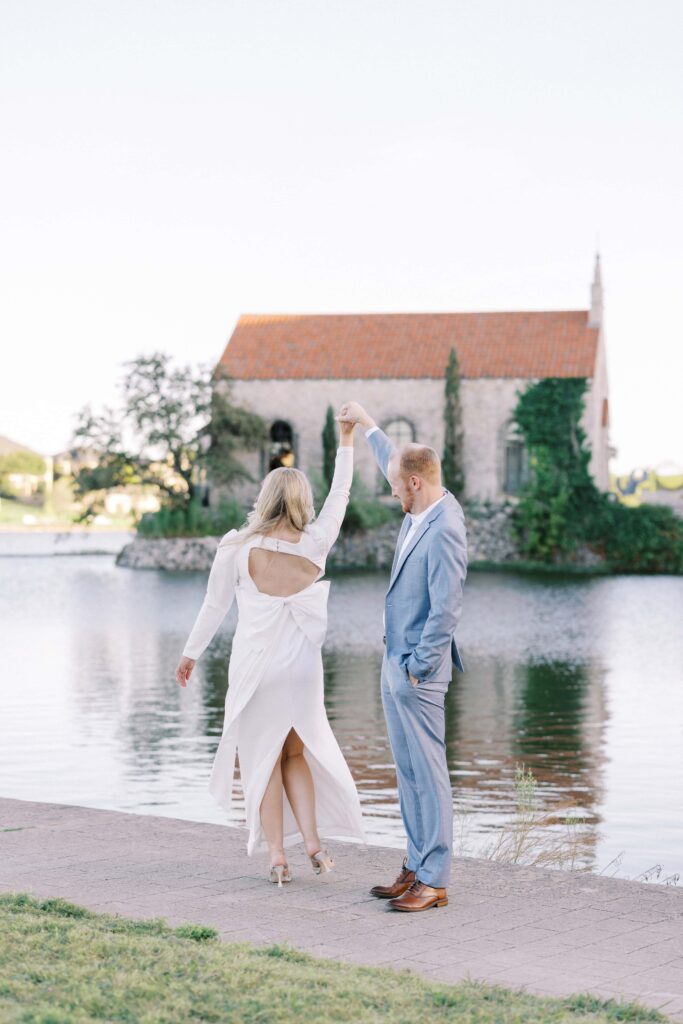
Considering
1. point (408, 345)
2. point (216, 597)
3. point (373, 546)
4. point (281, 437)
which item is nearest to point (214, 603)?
point (216, 597)

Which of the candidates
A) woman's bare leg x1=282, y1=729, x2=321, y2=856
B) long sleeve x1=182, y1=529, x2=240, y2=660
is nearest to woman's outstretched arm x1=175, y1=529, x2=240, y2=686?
long sleeve x1=182, y1=529, x2=240, y2=660

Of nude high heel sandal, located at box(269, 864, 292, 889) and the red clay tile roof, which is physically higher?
the red clay tile roof

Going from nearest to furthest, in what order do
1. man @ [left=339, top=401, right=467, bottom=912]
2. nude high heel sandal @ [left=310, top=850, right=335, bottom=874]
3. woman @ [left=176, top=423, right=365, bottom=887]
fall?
man @ [left=339, top=401, right=467, bottom=912], nude high heel sandal @ [left=310, top=850, right=335, bottom=874], woman @ [left=176, top=423, right=365, bottom=887]

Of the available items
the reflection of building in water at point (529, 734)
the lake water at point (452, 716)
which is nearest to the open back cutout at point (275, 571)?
the lake water at point (452, 716)

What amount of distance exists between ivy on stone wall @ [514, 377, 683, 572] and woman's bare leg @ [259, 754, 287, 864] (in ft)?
150

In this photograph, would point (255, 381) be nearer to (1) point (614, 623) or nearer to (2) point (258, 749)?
(1) point (614, 623)

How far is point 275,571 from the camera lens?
6.39 m

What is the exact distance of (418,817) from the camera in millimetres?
5906

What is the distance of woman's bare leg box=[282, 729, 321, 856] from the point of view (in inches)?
247

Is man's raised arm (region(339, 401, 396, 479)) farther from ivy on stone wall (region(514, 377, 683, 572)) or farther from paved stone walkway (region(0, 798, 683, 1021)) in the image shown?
ivy on stone wall (region(514, 377, 683, 572))

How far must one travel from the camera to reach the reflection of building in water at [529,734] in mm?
11164

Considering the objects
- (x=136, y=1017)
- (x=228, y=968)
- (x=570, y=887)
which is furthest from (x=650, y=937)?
(x=136, y=1017)

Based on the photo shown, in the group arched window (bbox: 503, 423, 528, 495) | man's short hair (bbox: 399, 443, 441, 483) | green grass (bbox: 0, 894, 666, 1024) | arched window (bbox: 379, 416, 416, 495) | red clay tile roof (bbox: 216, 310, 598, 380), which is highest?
red clay tile roof (bbox: 216, 310, 598, 380)

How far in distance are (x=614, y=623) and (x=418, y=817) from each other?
23.0m
